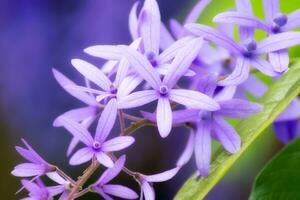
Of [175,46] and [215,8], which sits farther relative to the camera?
[215,8]

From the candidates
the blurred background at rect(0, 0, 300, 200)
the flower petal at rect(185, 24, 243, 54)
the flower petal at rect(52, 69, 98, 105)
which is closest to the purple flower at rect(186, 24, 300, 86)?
the flower petal at rect(185, 24, 243, 54)

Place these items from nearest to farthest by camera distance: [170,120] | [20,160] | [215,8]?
[170,120] < [215,8] < [20,160]

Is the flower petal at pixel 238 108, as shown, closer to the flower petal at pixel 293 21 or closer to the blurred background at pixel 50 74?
the flower petal at pixel 293 21

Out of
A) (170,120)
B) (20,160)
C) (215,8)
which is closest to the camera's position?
Answer: (170,120)

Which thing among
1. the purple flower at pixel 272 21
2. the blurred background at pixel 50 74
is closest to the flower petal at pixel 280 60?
the purple flower at pixel 272 21

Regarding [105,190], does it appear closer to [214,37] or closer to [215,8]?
[214,37]

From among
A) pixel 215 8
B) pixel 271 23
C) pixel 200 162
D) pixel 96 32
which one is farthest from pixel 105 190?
pixel 96 32
